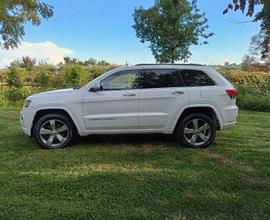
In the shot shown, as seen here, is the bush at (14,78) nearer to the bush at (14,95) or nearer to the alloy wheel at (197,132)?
the bush at (14,95)

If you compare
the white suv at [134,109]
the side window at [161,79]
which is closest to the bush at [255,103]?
the white suv at [134,109]

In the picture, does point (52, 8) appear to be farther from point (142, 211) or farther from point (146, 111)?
point (142, 211)

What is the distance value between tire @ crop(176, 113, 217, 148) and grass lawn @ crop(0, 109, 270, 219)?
0.19 meters

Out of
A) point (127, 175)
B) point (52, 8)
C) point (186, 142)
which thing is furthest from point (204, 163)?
point (52, 8)

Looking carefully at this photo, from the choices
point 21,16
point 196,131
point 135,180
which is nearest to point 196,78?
point 196,131

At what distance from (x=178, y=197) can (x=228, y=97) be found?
2.95m

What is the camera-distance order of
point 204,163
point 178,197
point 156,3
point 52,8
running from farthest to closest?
point 156,3
point 52,8
point 204,163
point 178,197

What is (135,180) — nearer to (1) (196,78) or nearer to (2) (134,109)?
(2) (134,109)

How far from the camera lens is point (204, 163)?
5227 mm

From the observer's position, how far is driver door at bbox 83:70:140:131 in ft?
20.0

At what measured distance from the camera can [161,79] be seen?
629cm

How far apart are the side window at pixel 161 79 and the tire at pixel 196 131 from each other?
0.73 metres

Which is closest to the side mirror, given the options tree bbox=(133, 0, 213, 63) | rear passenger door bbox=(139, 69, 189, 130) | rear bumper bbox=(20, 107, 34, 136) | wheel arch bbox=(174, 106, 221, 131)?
rear passenger door bbox=(139, 69, 189, 130)

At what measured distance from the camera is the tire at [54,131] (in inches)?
241
